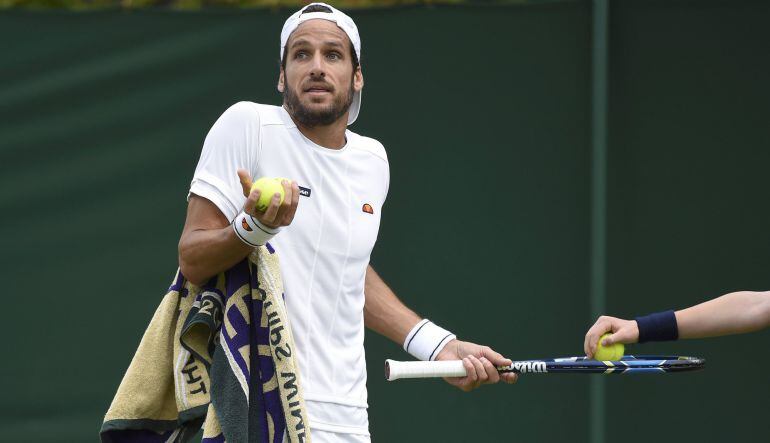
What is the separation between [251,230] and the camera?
300 cm

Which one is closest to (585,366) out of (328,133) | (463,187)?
(328,133)

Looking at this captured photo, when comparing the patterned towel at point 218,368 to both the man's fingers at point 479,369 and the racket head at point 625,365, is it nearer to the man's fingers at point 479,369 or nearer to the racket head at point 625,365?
the man's fingers at point 479,369

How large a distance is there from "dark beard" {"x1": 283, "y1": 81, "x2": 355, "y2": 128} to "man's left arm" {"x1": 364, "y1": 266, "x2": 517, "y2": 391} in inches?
24.4

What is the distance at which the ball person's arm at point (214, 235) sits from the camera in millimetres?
2926

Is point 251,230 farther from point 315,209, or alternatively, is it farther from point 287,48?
point 287,48

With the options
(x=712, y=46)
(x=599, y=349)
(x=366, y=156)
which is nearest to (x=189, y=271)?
(x=366, y=156)

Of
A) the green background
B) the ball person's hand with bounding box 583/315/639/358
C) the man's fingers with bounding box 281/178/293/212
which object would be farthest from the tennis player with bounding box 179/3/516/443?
the green background

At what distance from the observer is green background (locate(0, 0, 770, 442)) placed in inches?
199

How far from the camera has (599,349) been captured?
142 inches

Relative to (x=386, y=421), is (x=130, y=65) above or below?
above

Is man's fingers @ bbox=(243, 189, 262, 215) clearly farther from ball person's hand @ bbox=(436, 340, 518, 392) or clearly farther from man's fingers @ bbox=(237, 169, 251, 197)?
ball person's hand @ bbox=(436, 340, 518, 392)

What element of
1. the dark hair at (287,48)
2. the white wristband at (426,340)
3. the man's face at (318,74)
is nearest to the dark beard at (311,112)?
the man's face at (318,74)

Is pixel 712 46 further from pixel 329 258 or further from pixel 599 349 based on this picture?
pixel 329 258

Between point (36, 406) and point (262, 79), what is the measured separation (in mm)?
1570
